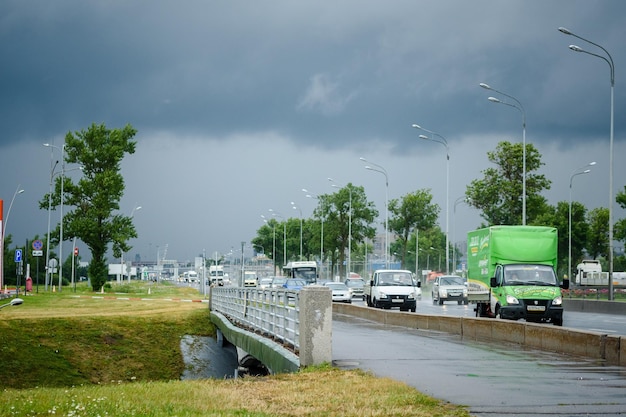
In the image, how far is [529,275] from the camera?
30.9m

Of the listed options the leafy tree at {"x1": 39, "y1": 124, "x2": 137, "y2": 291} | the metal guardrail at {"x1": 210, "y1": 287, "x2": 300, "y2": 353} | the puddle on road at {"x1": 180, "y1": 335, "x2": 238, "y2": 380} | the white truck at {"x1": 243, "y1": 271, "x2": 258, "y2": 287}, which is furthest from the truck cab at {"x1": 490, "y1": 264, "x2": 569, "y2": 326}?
the white truck at {"x1": 243, "y1": 271, "x2": 258, "y2": 287}

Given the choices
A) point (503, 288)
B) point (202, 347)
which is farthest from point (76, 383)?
point (503, 288)

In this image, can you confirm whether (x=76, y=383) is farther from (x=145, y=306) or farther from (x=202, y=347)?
(x=145, y=306)

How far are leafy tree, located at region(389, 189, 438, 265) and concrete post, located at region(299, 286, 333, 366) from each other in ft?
311

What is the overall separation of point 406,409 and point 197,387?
4.54 meters

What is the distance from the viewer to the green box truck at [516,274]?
99.0ft

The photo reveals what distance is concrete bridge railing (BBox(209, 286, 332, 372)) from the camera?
15.2 m

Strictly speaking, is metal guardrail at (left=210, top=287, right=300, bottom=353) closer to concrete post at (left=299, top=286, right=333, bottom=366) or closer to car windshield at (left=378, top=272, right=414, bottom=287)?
concrete post at (left=299, top=286, right=333, bottom=366)

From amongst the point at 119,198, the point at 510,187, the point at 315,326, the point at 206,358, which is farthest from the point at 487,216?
the point at 315,326

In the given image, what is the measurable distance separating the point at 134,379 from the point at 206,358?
410cm

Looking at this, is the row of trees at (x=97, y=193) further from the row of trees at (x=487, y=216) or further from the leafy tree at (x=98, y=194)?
the row of trees at (x=487, y=216)

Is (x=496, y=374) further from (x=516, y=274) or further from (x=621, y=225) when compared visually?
(x=621, y=225)

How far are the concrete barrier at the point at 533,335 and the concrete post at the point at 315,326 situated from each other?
4930 mm

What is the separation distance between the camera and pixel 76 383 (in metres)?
30.9
